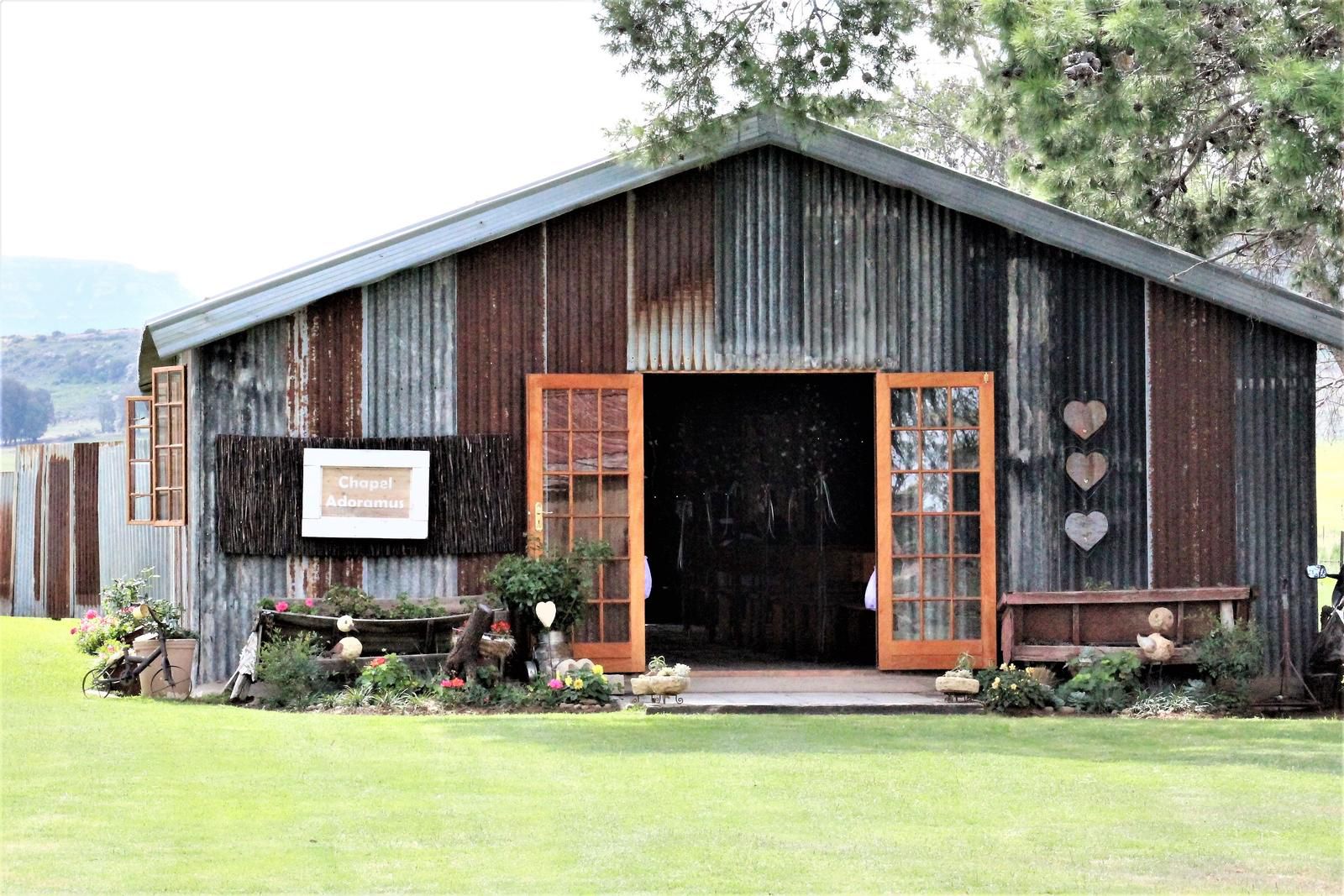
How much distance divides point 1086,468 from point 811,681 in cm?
280

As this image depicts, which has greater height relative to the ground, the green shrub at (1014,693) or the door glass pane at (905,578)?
the door glass pane at (905,578)

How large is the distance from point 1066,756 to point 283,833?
4.70m

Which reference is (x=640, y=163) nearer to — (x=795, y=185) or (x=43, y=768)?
(x=795, y=185)

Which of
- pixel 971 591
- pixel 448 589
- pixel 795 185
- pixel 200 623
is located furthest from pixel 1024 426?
pixel 200 623

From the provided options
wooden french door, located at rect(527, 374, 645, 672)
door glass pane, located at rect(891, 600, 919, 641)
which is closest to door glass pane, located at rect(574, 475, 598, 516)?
wooden french door, located at rect(527, 374, 645, 672)

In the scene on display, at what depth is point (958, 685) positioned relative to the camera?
12820mm

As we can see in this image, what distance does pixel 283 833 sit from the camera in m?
7.31

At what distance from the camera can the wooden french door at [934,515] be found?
45.5ft

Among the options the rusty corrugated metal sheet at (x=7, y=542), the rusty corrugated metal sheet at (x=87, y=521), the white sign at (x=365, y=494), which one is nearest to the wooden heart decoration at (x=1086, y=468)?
the white sign at (x=365, y=494)

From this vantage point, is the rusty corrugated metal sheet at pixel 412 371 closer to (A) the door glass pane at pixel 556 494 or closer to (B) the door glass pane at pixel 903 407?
(A) the door glass pane at pixel 556 494

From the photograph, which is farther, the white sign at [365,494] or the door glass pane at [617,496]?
the door glass pane at [617,496]

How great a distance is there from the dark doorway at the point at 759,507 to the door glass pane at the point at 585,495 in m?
3.63

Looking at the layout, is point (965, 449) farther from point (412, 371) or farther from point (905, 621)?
point (412, 371)

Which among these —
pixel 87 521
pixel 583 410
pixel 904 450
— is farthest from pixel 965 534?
pixel 87 521
